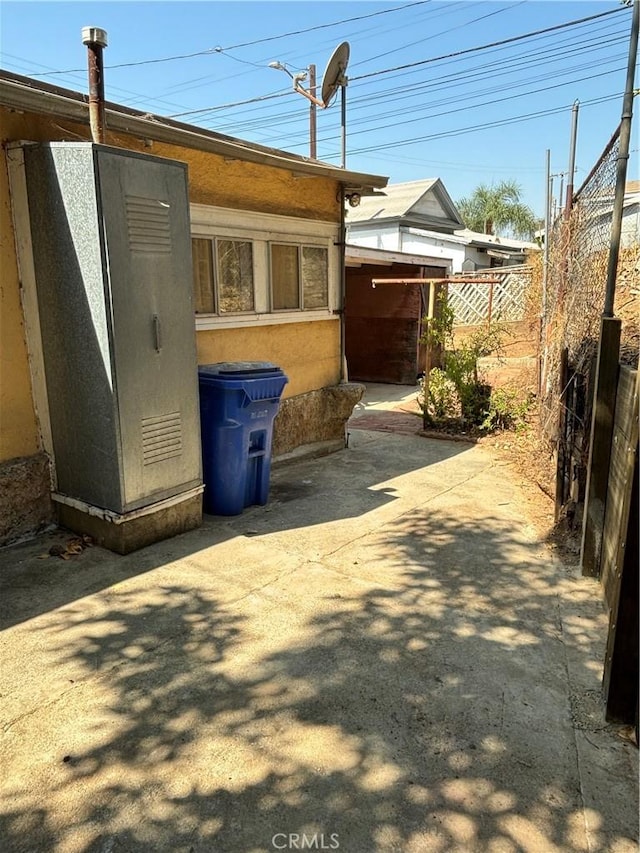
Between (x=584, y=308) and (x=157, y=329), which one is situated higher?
(x=584, y=308)

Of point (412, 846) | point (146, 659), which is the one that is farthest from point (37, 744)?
point (412, 846)

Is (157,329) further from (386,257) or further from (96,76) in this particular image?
(386,257)

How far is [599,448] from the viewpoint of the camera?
3.73 m

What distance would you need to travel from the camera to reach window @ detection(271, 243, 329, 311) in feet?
20.9

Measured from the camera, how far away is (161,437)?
425cm

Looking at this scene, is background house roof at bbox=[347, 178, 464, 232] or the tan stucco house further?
background house roof at bbox=[347, 178, 464, 232]

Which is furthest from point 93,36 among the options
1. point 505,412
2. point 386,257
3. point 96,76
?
point 386,257

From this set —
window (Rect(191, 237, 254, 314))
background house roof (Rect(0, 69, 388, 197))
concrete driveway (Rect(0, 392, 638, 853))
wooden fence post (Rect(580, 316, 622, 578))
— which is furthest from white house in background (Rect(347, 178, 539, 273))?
concrete driveway (Rect(0, 392, 638, 853))

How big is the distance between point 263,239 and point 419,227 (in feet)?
65.8

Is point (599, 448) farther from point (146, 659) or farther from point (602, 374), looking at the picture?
point (146, 659)

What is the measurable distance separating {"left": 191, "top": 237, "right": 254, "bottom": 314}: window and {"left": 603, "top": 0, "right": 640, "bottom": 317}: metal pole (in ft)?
11.2

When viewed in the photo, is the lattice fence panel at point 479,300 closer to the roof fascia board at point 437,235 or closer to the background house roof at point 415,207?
the roof fascia board at point 437,235

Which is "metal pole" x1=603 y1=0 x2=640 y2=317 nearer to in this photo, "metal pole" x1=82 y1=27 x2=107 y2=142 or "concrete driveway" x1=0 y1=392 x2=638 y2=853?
"concrete driveway" x1=0 y1=392 x2=638 y2=853

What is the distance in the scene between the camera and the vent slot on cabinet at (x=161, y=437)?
13.6 feet
